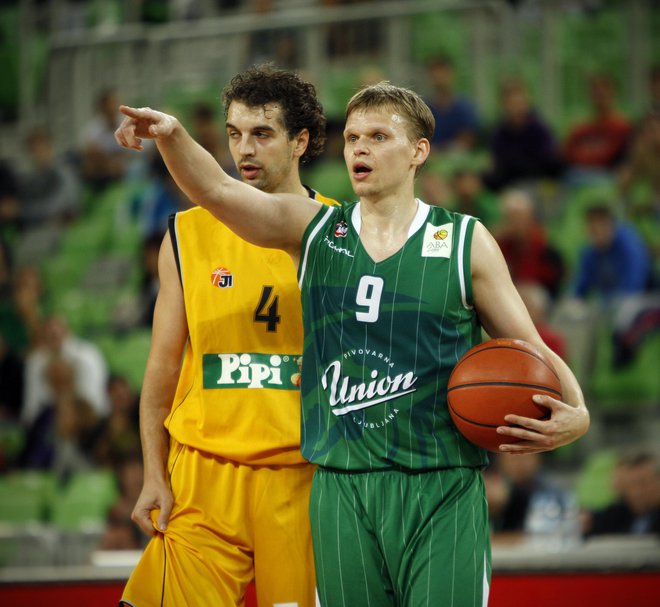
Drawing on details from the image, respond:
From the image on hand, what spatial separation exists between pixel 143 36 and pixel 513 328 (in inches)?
361

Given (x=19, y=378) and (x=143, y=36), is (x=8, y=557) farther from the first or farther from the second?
(x=143, y=36)

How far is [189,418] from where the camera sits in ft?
11.5

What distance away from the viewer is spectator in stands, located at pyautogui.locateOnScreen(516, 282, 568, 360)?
7.30 meters

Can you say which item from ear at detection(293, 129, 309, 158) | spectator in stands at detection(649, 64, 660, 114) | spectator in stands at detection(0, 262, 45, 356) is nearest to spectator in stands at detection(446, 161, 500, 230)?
spectator in stands at detection(649, 64, 660, 114)

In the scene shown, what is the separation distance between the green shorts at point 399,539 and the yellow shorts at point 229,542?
343mm

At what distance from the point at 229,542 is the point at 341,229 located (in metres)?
1.09

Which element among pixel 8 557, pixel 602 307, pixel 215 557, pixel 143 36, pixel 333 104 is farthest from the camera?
pixel 143 36

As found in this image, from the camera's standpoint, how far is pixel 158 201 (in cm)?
1001

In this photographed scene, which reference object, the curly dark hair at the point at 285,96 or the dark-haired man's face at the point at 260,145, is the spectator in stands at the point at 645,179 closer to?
the curly dark hair at the point at 285,96

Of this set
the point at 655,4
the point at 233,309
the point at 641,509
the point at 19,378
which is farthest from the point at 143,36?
the point at 233,309

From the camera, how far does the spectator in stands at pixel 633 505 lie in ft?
21.7

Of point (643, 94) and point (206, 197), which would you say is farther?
point (643, 94)

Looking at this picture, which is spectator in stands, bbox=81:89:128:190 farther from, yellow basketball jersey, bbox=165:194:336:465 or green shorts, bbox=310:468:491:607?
green shorts, bbox=310:468:491:607

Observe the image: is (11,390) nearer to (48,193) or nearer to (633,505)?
(48,193)
